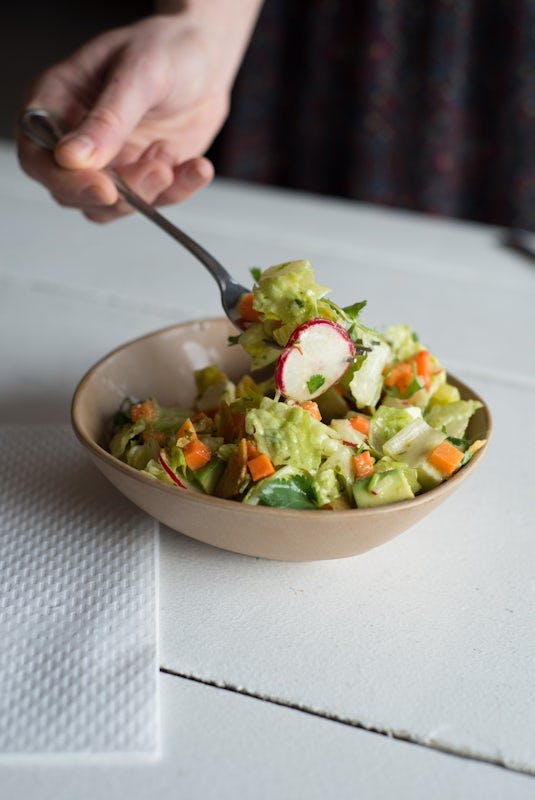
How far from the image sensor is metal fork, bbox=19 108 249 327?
4.33 feet

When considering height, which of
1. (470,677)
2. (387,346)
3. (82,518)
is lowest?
(82,518)

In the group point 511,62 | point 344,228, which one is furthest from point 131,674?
point 511,62

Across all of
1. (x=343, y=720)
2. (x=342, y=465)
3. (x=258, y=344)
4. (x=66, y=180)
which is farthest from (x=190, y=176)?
(x=343, y=720)

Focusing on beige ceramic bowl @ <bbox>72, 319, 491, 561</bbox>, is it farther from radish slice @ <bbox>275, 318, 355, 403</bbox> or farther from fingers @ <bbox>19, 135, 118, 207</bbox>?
fingers @ <bbox>19, 135, 118, 207</bbox>

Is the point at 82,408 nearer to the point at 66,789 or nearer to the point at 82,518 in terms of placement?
the point at 82,518

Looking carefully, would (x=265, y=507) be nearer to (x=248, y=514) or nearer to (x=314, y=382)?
(x=248, y=514)

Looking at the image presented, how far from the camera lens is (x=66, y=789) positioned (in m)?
0.80

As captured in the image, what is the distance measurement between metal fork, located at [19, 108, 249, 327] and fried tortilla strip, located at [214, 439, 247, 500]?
331mm

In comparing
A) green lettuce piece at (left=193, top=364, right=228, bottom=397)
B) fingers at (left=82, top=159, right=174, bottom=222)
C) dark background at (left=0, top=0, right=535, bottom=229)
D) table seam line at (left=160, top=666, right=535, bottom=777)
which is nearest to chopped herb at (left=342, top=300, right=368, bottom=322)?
green lettuce piece at (left=193, top=364, right=228, bottom=397)

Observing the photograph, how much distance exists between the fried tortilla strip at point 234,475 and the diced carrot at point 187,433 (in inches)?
2.5

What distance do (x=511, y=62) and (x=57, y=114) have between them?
5.05 feet

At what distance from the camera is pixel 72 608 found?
3.30 ft

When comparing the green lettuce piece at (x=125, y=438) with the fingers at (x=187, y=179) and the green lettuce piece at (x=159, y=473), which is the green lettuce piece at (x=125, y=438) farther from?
the fingers at (x=187, y=179)

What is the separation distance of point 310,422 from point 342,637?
9.5 inches
